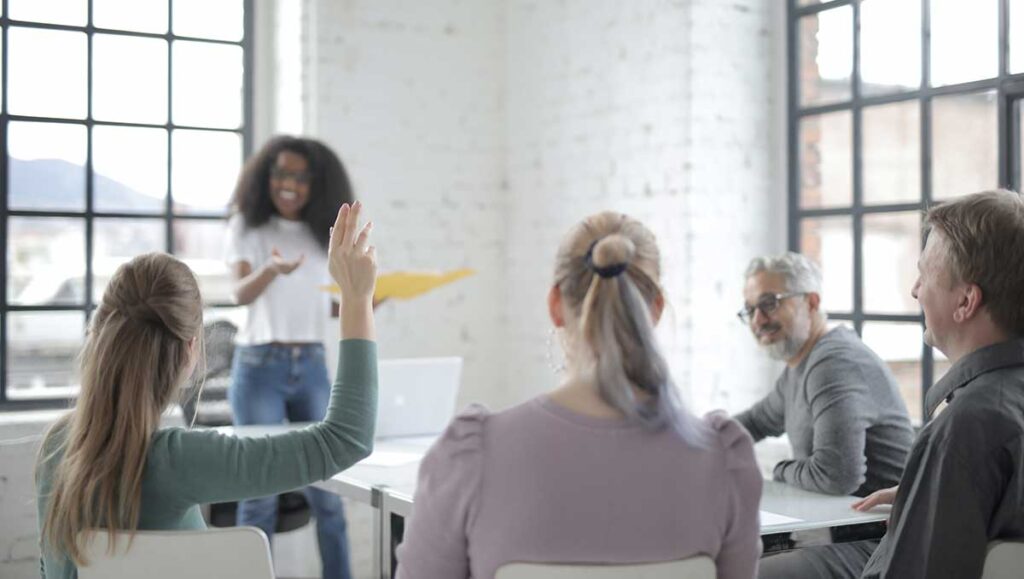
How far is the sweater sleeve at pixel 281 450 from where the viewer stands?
6.07 ft

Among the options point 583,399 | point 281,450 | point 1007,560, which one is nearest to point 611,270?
point 583,399

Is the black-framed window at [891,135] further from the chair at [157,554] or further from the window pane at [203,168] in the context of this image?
the chair at [157,554]

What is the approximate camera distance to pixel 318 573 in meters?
5.06

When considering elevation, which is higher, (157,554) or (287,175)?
(287,175)

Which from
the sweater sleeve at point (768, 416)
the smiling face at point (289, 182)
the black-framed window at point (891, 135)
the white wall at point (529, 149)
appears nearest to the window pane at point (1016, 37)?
the black-framed window at point (891, 135)

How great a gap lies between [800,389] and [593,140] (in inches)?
88.8

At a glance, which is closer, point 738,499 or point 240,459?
point 738,499

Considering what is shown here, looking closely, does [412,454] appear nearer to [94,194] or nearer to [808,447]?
[808,447]

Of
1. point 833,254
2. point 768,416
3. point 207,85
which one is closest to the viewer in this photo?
point 768,416

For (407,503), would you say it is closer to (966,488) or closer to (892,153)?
(966,488)

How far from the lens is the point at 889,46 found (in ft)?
13.8

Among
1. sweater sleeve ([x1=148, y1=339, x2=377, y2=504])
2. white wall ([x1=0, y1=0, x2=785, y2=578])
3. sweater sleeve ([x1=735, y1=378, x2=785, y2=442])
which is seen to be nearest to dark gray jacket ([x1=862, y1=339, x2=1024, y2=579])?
sweater sleeve ([x1=148, y1=339, x2=377, y2=504])

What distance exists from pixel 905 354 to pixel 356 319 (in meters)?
2.82

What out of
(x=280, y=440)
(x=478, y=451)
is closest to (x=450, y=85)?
(x=280, y=440)
